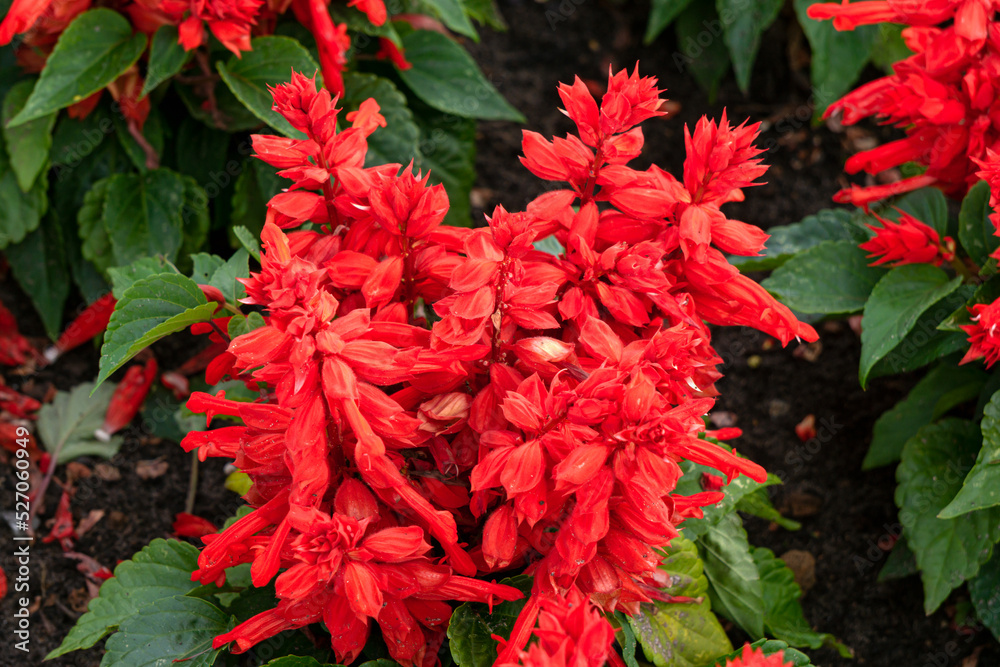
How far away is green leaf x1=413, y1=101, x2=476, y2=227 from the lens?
2.45 m

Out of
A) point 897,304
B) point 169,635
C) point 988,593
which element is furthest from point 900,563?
point 169,635

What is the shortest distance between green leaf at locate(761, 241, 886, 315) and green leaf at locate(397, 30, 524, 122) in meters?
A: 0.95

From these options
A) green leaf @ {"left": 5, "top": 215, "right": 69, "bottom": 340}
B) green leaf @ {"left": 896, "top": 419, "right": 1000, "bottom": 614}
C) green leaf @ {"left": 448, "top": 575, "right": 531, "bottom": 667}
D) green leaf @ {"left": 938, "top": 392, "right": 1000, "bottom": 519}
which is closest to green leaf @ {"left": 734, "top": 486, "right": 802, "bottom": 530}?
green leaf @ {"left": 896, "top": 419, "right": 1000, "bottom": 614}

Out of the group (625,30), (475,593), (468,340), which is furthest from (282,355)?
(625,30)

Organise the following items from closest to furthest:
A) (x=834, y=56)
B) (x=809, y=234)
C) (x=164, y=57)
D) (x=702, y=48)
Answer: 1. (x=164, y=57)
2. (x=809, y=234)
3. (x=834, y=56)
4. (x=702, y=48)

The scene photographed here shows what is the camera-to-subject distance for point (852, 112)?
1.79 meters

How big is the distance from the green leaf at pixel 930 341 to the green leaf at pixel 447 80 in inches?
47.6

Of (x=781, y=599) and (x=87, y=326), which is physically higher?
(x=87, y=326)

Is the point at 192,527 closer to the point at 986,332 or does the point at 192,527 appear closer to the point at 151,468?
the point at 151,468

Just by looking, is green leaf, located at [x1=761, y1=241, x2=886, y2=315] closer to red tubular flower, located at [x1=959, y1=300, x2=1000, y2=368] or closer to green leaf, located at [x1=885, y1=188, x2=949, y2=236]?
green leaf, located at [x1=885, y1=188, x2=949, y2=236]

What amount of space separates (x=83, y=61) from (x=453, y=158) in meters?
1.00

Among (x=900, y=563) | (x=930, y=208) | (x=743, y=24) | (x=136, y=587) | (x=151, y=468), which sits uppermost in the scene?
(x=743, y=24)

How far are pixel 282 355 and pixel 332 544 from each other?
226 mm

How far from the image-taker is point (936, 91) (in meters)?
1.62
